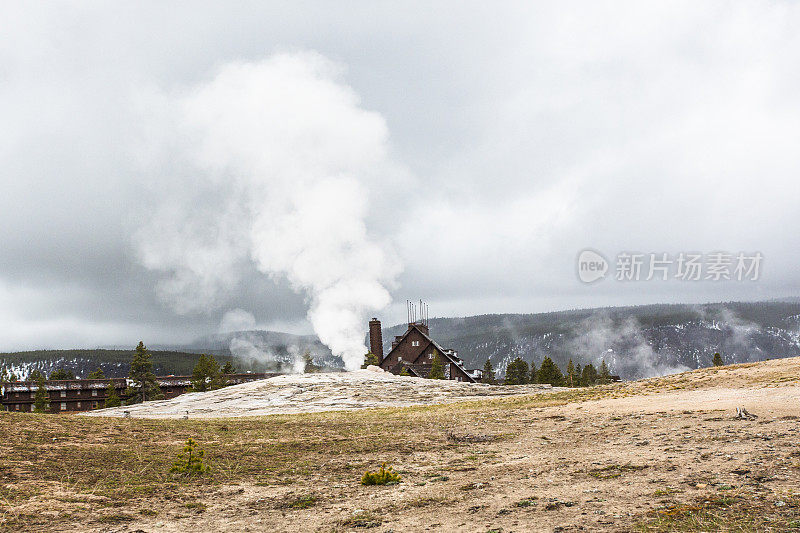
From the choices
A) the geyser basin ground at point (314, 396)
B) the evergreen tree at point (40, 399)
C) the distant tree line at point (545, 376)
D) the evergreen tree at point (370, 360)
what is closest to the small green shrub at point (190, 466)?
the geyser basin ground at point (314, 396)

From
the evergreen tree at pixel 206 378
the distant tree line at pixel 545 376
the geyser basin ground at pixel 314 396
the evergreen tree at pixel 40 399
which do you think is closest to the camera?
the geyser basin ground at pixel 314 396

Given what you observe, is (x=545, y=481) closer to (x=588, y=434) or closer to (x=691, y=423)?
(x=588, y=434)

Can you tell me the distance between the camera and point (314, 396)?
179 ft

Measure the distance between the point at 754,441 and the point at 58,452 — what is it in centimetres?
2187

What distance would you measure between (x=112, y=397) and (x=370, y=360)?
41096mm

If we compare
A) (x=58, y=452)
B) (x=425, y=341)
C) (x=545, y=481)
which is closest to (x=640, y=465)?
(x=545, y=481)

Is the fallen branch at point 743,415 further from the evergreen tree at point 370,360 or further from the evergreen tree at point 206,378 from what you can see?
the evergreen tree at point 370,360

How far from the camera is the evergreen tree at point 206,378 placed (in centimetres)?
8100

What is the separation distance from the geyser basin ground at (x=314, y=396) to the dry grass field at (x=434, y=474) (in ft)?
62.1

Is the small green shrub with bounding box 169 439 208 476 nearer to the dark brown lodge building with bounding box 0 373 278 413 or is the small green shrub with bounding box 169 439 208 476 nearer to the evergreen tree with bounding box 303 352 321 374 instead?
the dark brown lodge building with bounding box 0 373 278 413

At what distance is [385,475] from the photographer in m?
15.7

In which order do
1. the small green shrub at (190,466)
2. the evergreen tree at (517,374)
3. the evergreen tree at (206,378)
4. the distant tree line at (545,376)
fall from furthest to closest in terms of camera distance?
the evergreen tree at (517,374) → the distant tree line at (545,376) → the evergreen tree at (206,378) → the small green shrub at (190,466)

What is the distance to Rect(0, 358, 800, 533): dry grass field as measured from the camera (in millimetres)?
11461

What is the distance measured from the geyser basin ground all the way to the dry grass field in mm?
18934
